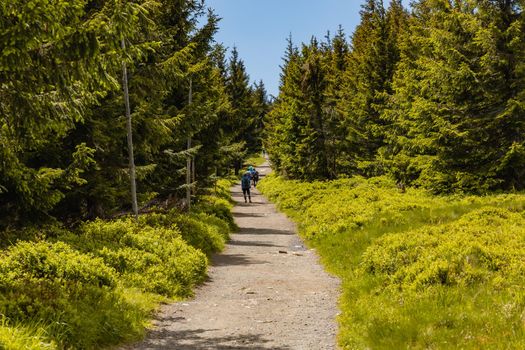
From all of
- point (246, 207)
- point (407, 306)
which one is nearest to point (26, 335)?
point (407, 306)

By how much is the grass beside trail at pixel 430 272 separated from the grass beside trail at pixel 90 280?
4196 millimetres

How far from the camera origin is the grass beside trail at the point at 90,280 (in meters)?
7.23

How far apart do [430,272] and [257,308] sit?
3913 millimetres

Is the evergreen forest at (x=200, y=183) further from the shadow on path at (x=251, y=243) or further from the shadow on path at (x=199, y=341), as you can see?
the shadow on path at (x=251, y=243)

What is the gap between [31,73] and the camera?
332 inches

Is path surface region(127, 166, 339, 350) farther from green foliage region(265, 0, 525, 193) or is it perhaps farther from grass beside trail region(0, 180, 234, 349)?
green foliage region(265, 0, 525, 193)

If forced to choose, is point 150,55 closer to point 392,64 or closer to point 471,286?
point 471,286

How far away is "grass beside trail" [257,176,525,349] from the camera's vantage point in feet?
24.1

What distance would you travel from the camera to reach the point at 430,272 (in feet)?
31.8

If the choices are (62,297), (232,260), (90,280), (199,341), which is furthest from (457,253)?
(232,260)

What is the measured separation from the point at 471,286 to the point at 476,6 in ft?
57.7

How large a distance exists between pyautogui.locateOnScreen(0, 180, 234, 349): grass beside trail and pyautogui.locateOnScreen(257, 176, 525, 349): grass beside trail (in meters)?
4.20

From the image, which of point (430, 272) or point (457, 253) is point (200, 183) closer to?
point (457, 253)

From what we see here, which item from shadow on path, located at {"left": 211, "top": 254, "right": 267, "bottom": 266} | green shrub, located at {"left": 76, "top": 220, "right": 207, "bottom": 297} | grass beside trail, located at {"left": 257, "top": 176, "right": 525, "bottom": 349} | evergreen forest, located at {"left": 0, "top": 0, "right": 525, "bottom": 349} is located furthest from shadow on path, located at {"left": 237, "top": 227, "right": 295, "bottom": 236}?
green shrub, located at {"left": 76, "top": 220, "right": 207, "bottom": 297}
